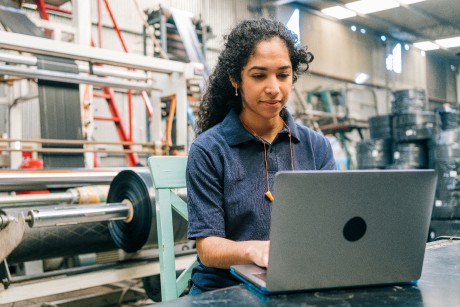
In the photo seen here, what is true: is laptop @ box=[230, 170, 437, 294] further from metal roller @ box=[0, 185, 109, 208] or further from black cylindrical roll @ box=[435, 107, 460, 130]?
black cylindrical roll @ box=[435, 107, 460, 130]

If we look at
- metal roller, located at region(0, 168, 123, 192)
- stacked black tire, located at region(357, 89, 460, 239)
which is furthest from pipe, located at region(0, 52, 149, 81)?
stacked black tire, located at region(357, 89, 460, 239)

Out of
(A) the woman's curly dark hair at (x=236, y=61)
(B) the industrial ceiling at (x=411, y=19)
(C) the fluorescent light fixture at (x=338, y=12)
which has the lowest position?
(A) the woman's curly dark hair at (x=236, y=61)

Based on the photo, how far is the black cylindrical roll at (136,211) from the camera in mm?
1955

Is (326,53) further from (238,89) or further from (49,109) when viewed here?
(238,89)

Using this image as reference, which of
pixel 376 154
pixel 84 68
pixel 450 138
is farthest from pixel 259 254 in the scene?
pixel 376 154

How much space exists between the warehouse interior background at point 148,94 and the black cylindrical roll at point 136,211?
23 mm

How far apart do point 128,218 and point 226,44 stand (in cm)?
99

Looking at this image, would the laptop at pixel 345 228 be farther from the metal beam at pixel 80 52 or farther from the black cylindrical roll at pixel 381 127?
the black cylindrical roll at pixel 381 127

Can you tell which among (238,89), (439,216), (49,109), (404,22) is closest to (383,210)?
(238,89)

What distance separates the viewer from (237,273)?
83cm

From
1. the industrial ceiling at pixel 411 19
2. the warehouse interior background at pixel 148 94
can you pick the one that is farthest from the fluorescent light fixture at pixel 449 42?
the industrial ceiling at pixel 411 19

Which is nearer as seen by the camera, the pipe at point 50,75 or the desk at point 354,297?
the desk at point 354,297

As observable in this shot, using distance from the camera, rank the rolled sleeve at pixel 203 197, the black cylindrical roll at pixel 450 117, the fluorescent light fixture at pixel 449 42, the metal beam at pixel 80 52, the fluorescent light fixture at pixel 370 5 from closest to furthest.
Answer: the rolled sleeve at pixel 203 197
the metal beam at pixel 80 52
the black cylindrical roll at pixel 450 117
the fluorescent light fixture at pixel 370 5
the fluorescent light fixture at pixel 449 42

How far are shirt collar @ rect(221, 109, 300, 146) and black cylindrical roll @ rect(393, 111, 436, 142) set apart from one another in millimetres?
4975
